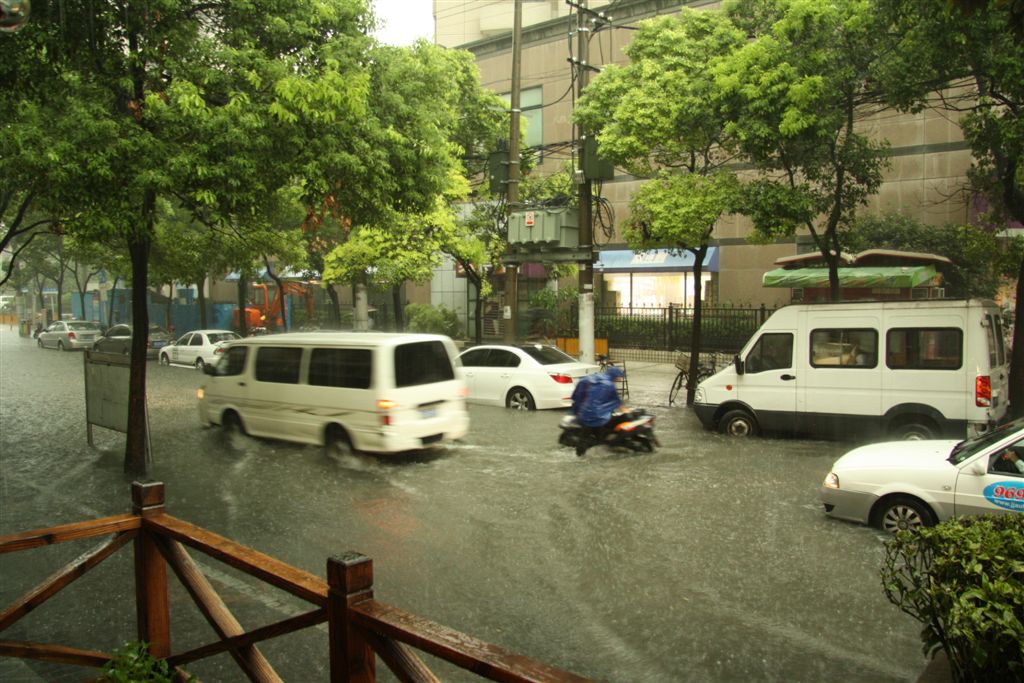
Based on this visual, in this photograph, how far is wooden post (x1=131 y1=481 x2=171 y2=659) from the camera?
3.54 m

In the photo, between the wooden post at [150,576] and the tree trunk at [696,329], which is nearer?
the wooden post at [150,576]

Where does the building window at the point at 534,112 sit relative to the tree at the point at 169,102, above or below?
above

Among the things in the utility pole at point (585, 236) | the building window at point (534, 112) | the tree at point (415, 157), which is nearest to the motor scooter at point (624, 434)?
the tree at point (415, 157)

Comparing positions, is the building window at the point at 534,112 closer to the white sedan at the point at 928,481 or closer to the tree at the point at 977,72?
the tree at the point at 977,72

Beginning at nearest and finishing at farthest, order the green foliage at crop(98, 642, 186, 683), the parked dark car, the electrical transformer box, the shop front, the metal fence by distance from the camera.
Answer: the green foliage at crop(98, 642, 186, 683), the electrical transformer box, the metal fence, the shop front, the parked dark car

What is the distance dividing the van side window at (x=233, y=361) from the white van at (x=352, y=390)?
3 centimetres

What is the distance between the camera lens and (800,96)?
13.2m

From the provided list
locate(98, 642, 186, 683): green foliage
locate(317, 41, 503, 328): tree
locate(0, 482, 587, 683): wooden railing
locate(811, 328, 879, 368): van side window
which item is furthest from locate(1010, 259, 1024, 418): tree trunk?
locate(98, 642, 186, 683): green foliage

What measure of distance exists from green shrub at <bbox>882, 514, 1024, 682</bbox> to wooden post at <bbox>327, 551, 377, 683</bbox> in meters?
1.95

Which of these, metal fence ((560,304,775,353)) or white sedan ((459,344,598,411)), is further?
metal fence ((560,304,775,353))

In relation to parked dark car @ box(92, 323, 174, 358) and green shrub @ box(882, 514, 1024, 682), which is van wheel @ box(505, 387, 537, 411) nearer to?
green shrub @ box(882, 514, 1024, 682)

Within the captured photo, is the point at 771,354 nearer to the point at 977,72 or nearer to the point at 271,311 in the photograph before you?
the point at 977,72

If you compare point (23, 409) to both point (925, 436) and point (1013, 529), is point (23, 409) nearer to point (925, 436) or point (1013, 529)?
point (925, 436)

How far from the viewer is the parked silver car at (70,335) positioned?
35.3 metres
